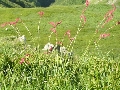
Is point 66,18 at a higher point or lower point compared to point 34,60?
lower

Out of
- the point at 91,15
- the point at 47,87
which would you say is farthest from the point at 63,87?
the point at 91,15

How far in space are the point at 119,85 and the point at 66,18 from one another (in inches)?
3053

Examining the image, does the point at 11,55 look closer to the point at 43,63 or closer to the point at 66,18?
the point at 43,63

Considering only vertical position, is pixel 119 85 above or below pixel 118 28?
above

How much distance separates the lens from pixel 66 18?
85.7 m

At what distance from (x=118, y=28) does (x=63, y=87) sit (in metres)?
61.1

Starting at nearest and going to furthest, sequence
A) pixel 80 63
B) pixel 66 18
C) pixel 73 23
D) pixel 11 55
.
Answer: pixel 80 63
pixel 11 55
pixel 73 23
pixel 66 18

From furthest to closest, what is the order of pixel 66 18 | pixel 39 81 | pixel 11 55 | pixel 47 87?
pixel 66 18 → pixel 11 55 → pixel 39 81 → pixel 47 87

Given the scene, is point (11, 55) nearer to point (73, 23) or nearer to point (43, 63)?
point (43, 63)

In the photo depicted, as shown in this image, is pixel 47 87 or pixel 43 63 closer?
pixel 47 87

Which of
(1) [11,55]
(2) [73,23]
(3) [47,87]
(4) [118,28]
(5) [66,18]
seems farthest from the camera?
(5) [66,18]

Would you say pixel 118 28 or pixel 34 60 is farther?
pixel 118 28

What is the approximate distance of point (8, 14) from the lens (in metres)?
87.4

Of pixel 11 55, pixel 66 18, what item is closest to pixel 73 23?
pixel 66 18
